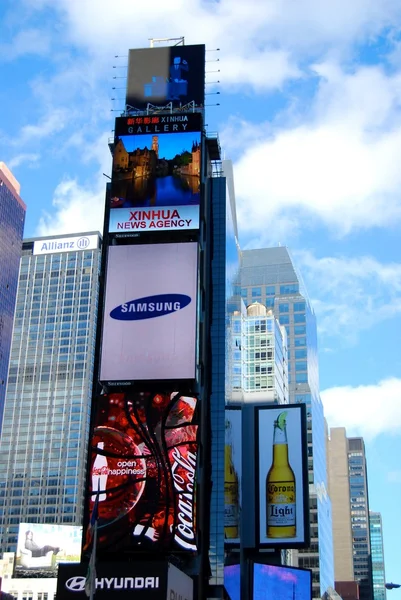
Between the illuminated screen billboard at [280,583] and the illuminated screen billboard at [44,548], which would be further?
the illuminated screen billboard at [44,548]

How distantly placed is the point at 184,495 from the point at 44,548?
101 meters

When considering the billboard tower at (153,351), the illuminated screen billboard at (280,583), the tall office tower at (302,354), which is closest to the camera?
the billboard tower at (153,351)

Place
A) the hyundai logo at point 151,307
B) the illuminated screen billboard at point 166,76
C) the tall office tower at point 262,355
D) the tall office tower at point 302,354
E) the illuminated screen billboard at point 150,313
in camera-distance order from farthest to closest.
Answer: the tall office tower at point 302,354 < the tall office tower at point 262,355 < the illuminated screen billboard at point 166,76 < the hyundai logo at point 151,307 < the illuminated screen billboard at point 150,313

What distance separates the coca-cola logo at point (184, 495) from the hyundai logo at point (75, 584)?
8047mm

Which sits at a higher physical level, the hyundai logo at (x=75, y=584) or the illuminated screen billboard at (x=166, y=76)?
the illuminated screen billboard at (x=166, y=76)

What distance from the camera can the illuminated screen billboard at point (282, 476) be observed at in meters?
107

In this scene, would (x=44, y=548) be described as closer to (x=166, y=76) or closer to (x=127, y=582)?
(x=166, y=76)

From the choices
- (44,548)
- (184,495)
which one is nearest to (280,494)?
(184,495)

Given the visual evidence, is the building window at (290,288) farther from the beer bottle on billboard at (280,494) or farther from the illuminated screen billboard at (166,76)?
the illuminated screen billboard at (166,76)

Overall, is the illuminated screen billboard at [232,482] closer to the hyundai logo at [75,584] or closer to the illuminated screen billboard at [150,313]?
the illuminated screen billboard at [150,313]

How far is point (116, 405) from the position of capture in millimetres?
77062

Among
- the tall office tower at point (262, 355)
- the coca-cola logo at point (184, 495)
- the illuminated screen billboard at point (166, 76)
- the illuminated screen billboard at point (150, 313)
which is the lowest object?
the coca-cola logo at point (184, 495)

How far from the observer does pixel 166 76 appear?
95750 mm

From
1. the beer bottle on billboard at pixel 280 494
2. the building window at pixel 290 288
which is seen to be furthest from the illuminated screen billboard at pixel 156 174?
the building window at pixel 290 288
